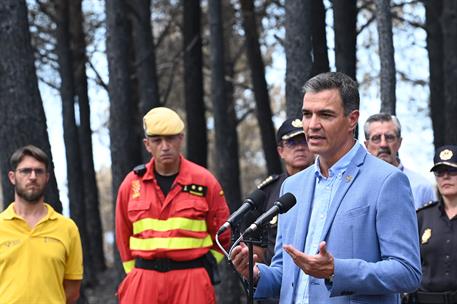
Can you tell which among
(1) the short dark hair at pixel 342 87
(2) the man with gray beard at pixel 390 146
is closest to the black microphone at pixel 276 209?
(1) the short dark hair at pixel 342 87

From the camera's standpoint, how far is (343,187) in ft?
17.3

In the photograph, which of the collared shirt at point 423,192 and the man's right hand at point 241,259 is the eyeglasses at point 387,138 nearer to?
the collared shirt at point 423,192

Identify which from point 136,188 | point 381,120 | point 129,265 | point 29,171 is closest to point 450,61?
point 381,120

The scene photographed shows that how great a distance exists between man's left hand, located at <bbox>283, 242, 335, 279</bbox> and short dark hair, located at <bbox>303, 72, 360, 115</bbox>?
0.82 meters

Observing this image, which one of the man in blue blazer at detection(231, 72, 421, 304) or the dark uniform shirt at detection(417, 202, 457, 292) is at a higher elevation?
the man in blue blazer at detection(231, 72, 421, 304)

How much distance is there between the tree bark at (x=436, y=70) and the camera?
761 inches

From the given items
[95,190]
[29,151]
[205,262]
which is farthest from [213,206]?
[95,190]

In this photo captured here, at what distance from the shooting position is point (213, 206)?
8938mm

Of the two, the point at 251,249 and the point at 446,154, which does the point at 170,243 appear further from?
the point at 251,249

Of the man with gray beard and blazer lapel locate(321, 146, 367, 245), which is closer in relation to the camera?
blazer lapel locate(321, 146, 367, 245)

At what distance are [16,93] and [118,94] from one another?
486 cm

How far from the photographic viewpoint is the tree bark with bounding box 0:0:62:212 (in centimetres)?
1114

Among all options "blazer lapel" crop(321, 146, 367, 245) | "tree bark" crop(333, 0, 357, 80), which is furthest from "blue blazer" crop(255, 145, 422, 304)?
"tree bark" crop(333, 0, 357, 80)

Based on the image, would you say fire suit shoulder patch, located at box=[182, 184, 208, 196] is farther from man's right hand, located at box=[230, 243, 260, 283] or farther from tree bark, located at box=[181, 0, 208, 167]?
tree bark, located at box=[181, 0, 208, 167]
